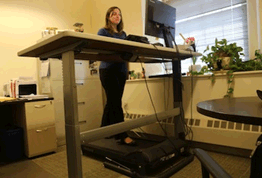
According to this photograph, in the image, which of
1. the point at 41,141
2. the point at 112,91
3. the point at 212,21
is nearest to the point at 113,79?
the point at 112,91

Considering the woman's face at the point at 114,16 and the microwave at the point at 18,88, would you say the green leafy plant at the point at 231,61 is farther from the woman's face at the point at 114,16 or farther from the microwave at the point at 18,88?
the microwave at the point at 18,88

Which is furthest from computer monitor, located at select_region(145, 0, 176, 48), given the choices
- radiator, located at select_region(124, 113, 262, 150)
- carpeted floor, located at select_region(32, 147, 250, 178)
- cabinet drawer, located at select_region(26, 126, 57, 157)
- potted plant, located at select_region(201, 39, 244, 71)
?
cabinet drawer, located at select_region(26, 126, 57, 157)

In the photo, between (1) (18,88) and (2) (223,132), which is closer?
(2) (223,132)

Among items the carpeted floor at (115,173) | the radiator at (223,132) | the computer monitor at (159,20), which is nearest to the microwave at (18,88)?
the carpeted floor at (115,173)

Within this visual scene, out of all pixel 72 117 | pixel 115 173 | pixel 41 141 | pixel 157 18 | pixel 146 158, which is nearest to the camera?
pixel 72 117

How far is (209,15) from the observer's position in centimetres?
261

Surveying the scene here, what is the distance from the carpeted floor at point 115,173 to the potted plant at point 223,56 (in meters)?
0.90

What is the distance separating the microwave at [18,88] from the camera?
2523 mm

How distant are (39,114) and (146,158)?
4.89 feet

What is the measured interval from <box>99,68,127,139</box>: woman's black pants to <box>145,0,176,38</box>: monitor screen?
1.72ft

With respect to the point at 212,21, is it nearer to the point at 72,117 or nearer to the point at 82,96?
the point at 82,96

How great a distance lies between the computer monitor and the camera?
1865 millimetres

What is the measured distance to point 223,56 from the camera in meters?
2.09

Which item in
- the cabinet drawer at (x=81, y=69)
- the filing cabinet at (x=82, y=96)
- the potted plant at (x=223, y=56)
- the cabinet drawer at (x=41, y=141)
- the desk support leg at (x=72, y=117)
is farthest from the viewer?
the cabinet drawer at (x=81, y=69)
